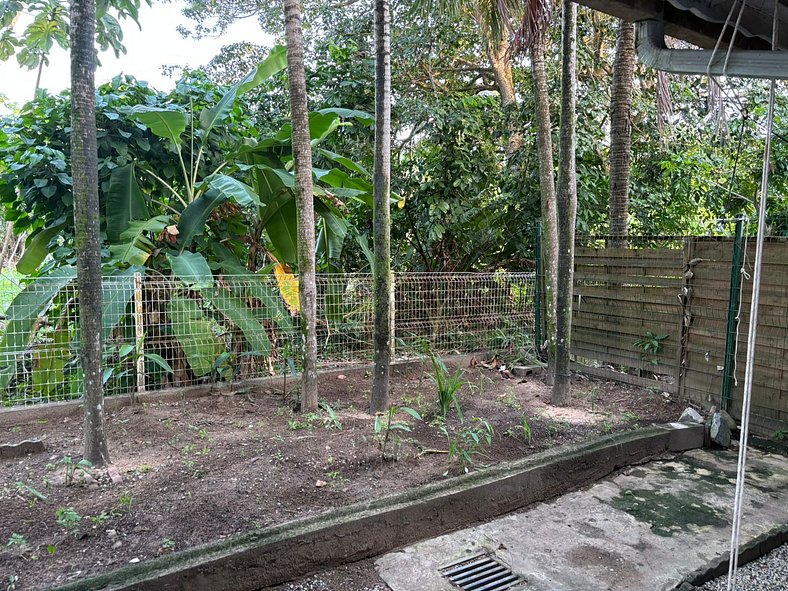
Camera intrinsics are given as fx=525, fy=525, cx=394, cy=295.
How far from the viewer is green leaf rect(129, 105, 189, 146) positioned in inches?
199

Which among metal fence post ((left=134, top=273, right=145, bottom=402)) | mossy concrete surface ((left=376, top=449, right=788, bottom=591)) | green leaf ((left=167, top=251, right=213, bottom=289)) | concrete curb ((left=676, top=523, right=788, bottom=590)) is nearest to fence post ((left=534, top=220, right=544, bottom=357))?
mossy concrete surface ((left=376, top=449, right=788, bottom=591))

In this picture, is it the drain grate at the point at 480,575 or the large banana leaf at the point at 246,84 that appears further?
the large banana leaf at the point at 246,84

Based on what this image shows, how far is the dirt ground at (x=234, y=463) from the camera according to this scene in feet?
8.73

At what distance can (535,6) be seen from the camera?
17.6 ft

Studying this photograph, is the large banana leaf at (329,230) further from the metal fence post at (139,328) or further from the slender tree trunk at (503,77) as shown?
the slender tree trunk at (503,77)

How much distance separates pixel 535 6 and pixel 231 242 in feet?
13.7

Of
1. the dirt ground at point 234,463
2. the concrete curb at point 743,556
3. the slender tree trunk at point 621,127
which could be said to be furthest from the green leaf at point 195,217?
the concrete curb at point 743,556

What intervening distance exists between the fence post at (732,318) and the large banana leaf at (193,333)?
192 inches

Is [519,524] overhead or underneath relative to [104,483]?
underneath

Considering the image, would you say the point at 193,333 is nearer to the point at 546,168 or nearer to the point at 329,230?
the point at 329,230

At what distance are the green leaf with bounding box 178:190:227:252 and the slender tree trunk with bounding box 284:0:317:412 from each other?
1349mm

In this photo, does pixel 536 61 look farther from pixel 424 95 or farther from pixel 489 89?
pixel 489 89

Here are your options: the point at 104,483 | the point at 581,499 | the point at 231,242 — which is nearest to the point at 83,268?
the point at 104,483

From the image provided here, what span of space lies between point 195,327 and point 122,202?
65.8 inches
